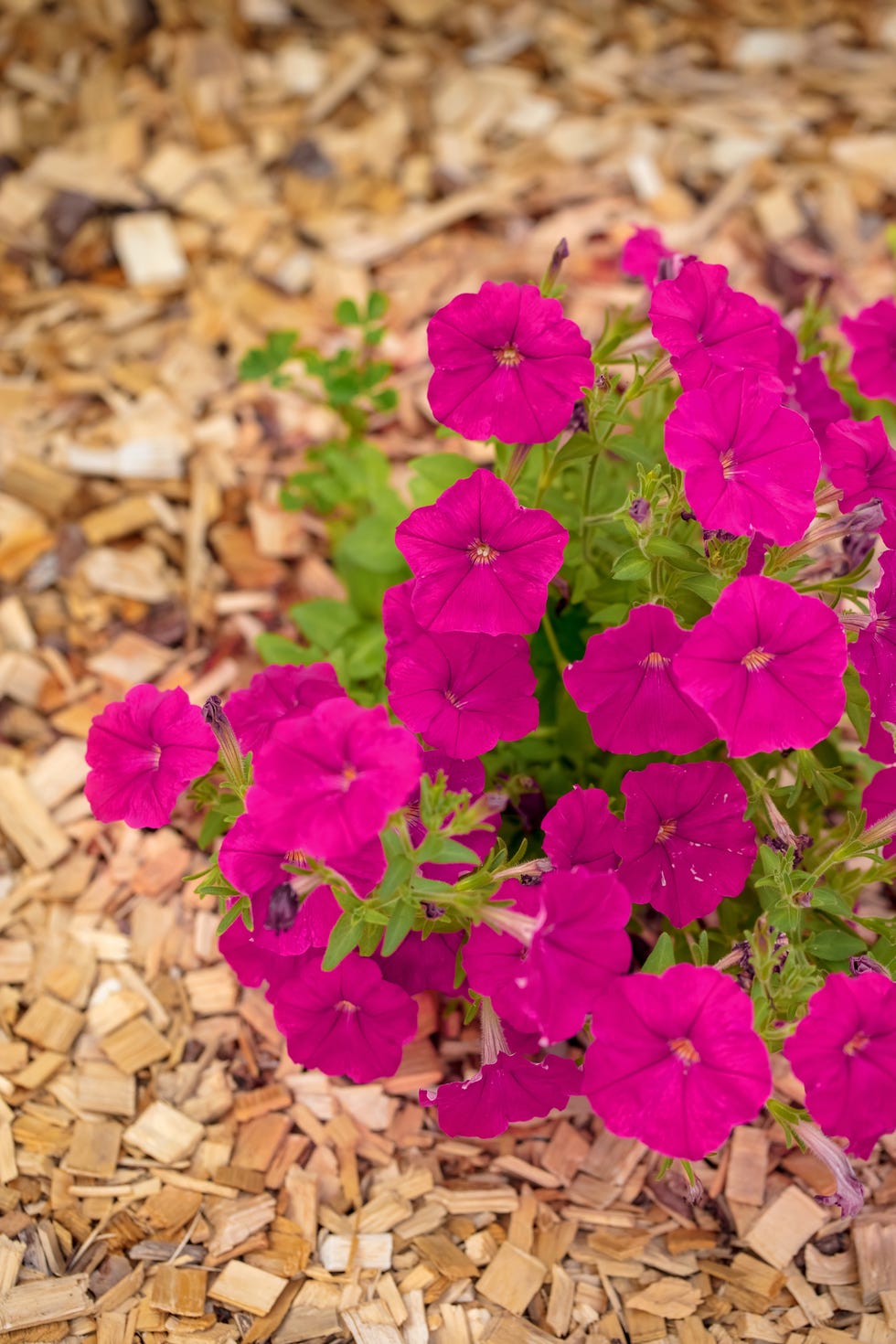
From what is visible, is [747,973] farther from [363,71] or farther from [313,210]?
[363,71]

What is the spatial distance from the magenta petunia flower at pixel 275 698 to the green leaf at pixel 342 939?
1.10 feet

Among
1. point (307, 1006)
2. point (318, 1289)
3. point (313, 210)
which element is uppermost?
point (313, 210)

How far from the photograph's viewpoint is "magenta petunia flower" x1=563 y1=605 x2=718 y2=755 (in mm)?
1801

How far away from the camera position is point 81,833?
2.74m

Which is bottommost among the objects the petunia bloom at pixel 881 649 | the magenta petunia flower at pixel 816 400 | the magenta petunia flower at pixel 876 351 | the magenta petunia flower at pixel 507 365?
the petunia bloom at pixel 881 649

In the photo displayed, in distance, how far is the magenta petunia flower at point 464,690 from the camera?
1.83 m

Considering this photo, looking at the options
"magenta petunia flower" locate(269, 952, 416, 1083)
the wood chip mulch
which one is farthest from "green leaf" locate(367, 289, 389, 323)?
"magenta petunia flower" locate(269, 952, 416, 1083)

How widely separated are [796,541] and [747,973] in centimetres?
67

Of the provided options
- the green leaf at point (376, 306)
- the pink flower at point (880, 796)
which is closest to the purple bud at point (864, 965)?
the pink flower at point (880, 796)

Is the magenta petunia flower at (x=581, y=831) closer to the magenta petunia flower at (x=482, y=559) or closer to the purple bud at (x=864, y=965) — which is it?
the magenta petunia flower at (x=482, y=559)

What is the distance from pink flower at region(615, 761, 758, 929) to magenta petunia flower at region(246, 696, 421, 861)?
0.44 metres

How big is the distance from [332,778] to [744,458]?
2.46 ft

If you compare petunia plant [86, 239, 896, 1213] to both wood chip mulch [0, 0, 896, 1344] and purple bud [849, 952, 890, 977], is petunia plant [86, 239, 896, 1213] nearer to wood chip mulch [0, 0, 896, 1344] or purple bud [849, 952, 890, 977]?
purple bud [849, 952, 890, 977]

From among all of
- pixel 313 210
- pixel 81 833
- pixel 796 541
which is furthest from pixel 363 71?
pixel 796 541
